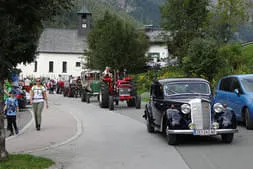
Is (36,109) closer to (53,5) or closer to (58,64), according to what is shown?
(53,5)

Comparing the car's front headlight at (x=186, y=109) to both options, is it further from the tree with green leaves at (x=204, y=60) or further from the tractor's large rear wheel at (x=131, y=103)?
the tree with green leaves at (x=204, y=60)

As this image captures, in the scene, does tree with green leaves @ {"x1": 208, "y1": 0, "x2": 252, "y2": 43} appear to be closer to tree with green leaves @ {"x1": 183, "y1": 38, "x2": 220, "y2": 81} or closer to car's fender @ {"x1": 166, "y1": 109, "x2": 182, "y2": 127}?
tree with green leaves @ {"x1": 183, "y1": 38, "x2": 220, "y2": 81}

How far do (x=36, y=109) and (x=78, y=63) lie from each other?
243 feet

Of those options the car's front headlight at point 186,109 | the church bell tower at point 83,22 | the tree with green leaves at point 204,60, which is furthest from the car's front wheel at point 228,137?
the church bell tower at point 83,22

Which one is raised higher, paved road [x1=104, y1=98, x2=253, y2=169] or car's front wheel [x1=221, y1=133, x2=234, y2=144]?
car's front wheel [x1=221, y1=133, x2=234, y2=144]

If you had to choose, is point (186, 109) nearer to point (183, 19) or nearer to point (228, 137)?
point (228, 137)

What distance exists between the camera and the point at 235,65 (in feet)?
107

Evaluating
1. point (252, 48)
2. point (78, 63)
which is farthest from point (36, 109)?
point (78, 63)

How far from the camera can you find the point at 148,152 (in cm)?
1044

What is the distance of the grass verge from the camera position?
8.34m

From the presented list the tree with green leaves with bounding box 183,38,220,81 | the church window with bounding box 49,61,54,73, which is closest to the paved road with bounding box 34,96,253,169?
the tree with green leaves with bounding box 183,38,220,81

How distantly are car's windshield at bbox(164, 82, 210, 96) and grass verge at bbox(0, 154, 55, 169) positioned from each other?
4.88 metres

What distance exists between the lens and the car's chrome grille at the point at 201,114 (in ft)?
36.3

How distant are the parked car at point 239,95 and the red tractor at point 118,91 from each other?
28.0 feet
